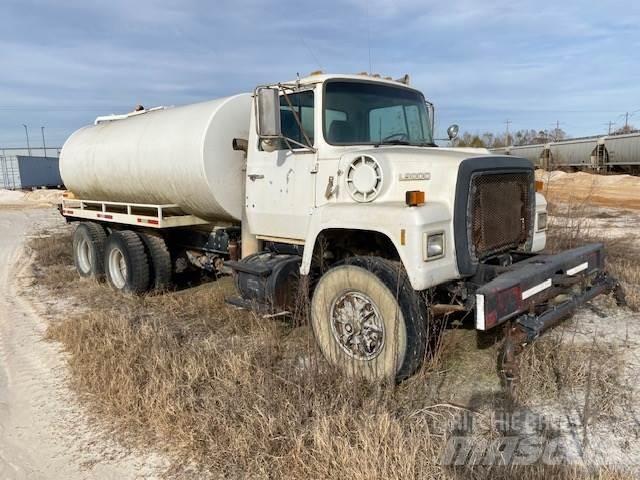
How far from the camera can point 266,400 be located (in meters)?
3.65

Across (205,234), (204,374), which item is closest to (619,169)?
(205,234)

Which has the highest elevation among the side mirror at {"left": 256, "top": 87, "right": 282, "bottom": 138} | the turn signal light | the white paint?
the side mirror at {"left": 256, "top": 87, "right": 282, "bottom": 138}

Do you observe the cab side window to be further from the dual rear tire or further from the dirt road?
the dual rear tire

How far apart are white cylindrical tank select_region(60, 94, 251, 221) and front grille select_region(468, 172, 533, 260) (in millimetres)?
3078

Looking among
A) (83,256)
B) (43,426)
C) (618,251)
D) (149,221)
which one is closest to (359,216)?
(43,426)

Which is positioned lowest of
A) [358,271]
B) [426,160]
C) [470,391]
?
[470,391]

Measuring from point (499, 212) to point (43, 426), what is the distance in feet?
13.3

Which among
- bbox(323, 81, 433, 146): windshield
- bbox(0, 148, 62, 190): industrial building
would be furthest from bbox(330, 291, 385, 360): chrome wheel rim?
bbox(0, 148, 62, 190): industrial building

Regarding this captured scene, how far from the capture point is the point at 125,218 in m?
7.87

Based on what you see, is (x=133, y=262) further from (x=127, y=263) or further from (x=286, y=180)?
(x=286, y=180)

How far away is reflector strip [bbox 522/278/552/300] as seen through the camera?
389 centimetres

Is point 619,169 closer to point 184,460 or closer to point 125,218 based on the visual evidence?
point 125,218

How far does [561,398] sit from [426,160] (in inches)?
83.2

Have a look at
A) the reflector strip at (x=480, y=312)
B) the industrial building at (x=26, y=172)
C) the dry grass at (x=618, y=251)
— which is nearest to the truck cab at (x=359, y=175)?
the reflector strip at (x=480, y=312)
